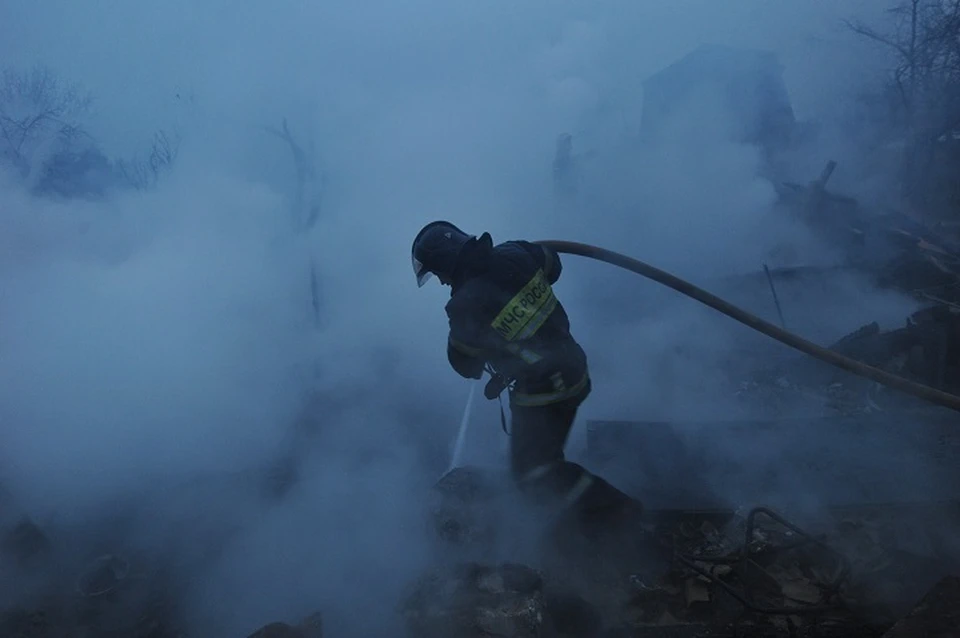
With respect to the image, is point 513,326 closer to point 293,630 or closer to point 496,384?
point 496,384

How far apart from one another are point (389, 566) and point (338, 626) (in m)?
0.39

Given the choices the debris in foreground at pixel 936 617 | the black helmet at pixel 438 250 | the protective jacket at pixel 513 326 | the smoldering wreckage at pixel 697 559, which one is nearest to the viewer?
the debris in foreground at pixel 936 617

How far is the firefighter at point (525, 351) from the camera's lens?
2.92 metres

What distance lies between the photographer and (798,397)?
16.1 feet

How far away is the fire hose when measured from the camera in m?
2.97

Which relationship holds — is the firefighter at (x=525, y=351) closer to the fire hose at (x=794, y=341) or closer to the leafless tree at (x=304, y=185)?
the fire hose at (x=794, y=341)

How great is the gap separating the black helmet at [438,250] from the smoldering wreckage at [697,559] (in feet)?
3.83

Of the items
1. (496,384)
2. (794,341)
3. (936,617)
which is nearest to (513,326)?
(496,384)

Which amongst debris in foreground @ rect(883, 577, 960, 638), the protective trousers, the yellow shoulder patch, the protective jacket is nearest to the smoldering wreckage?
debris in foreground @ rect(883, 577, 960, 638)

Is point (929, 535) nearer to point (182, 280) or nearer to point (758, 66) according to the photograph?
point (182, 280)

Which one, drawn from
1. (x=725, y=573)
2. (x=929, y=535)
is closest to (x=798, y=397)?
(x=929, y=535)

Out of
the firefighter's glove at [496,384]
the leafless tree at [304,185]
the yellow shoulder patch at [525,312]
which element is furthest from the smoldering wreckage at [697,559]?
the leafless tree at [304,185]

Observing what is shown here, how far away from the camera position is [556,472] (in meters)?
3.20

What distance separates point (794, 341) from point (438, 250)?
1.87m
